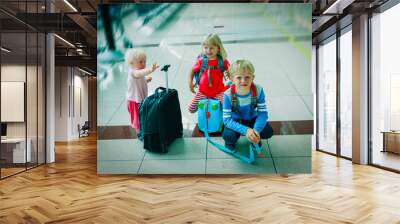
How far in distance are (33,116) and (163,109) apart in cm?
301

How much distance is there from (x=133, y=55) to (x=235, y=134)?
2.30 meters

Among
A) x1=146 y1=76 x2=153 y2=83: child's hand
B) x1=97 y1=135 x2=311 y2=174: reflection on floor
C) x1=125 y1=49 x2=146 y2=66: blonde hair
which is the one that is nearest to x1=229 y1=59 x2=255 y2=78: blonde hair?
x1=97 y1=135 x2=311 y2=174: reflection on floor

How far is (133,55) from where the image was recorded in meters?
6.64

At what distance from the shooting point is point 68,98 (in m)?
15.9

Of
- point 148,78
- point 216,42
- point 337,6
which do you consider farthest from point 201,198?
point 337,6

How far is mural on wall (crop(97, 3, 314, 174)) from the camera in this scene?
21.5ft

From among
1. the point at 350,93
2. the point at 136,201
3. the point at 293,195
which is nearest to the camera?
the point at 136,201

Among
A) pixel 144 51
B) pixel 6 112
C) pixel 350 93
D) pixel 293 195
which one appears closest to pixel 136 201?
pixel 293 195

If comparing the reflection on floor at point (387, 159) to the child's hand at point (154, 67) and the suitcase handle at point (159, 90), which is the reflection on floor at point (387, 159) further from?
the child's hand at point (154, 67)

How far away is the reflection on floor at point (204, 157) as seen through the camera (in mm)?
6555

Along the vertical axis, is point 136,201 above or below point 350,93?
below

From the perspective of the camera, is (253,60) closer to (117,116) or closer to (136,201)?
(117,116)

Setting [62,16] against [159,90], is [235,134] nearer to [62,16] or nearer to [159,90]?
[159,90]

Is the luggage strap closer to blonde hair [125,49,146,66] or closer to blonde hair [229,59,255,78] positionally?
blonde hair [229,59,255,78]
